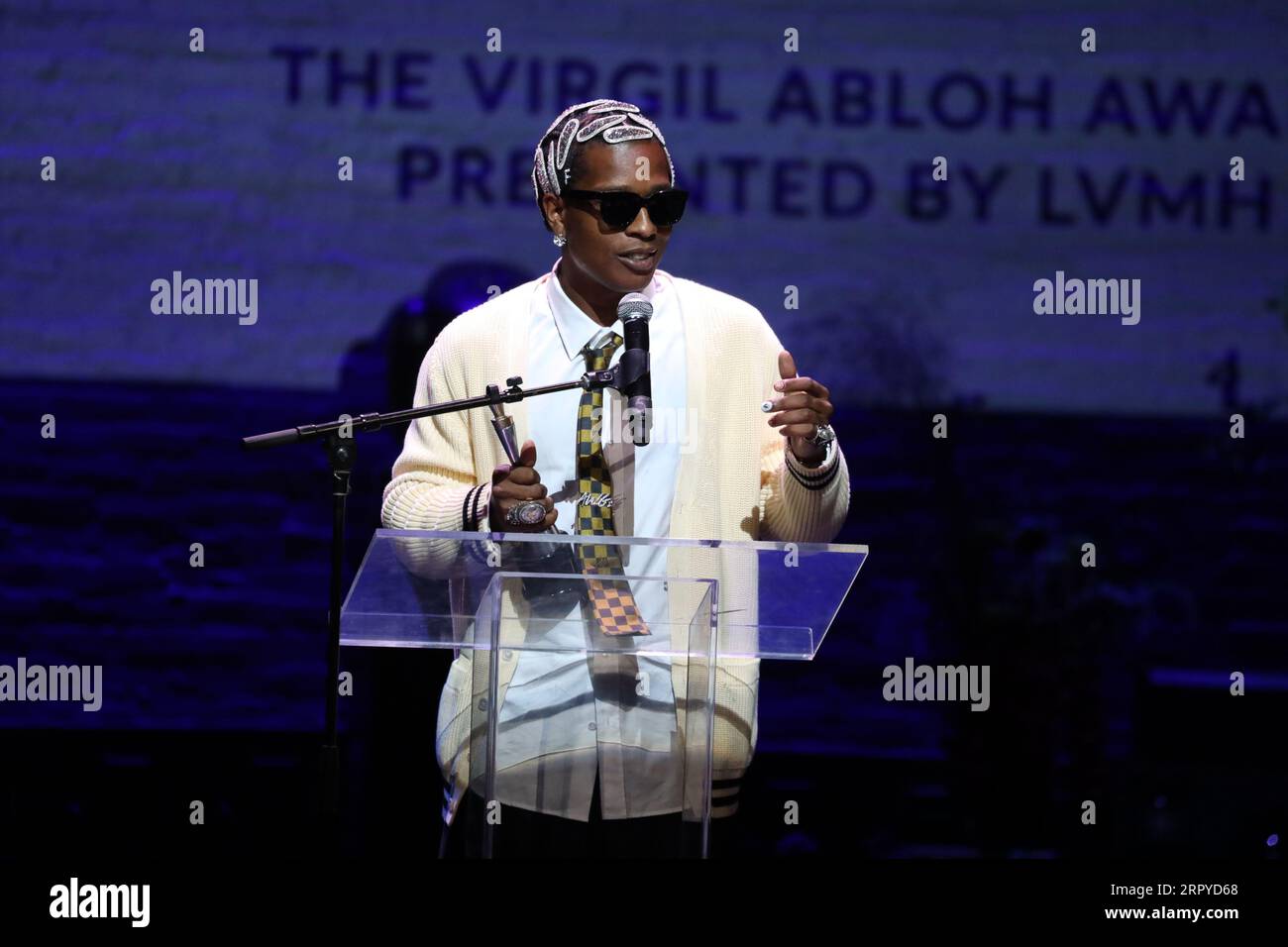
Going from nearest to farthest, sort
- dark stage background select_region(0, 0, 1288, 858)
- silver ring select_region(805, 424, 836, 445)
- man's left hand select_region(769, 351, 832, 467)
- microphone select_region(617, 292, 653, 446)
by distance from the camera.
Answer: microphone select_region(617, 292, 653, 446)
man's left hand select_region(769, 351, 832, 467)
silver ring select_region(805, 424, 836, 445)
dark stage background select_region(0, 0, 1288, 858)

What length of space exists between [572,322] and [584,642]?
98 cm

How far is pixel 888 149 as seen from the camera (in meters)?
5.14

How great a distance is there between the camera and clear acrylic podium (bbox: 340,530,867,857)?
2.96 metres

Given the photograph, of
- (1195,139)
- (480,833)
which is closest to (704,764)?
(480,833)

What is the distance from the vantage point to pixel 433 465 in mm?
3695

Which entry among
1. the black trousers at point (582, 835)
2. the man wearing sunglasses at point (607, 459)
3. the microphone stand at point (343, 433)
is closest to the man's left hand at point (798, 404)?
the man wearing sunglasses at point (607, 459)

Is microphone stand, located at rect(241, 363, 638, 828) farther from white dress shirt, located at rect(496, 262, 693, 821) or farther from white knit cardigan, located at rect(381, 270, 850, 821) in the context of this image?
white dress shirt, located at rect(496, 262, 693, 821)

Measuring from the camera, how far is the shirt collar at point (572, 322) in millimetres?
3730

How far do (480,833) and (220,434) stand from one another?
2.40 m

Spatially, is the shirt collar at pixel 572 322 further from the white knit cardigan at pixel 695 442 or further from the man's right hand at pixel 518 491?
the man's right hand at pixel 518 491

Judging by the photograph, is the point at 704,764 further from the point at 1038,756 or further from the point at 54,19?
the point at 54,19

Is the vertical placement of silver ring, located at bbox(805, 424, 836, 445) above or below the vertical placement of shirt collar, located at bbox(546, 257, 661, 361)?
below

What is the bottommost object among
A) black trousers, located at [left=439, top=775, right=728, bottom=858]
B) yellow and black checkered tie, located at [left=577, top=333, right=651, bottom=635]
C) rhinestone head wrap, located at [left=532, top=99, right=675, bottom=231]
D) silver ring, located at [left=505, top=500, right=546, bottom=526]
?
black trousers, located at [left=439, top=775, right=728, bottom=858]

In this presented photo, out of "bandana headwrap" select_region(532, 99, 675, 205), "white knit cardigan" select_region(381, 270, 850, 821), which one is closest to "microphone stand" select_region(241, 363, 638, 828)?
"white knit cardigan" select_region(381, 270, 850, 821)
